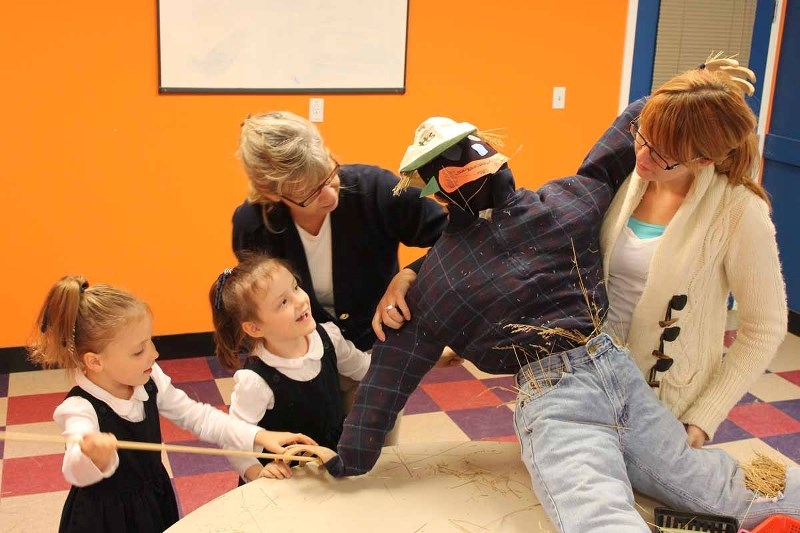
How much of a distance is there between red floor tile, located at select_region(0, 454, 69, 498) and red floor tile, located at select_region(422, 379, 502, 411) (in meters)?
1.52

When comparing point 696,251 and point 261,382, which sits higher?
point 696,251

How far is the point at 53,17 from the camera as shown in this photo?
3.44 m

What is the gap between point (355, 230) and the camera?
2.14 metres

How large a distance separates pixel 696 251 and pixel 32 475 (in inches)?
92.1

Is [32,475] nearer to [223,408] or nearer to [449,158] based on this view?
[223,408]

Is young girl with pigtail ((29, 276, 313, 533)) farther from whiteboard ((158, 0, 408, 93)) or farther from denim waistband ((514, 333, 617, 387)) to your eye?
whiteboard ((158, 0, 408, 93))

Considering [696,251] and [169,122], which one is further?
[169,122]

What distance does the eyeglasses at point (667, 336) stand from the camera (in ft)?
6.00

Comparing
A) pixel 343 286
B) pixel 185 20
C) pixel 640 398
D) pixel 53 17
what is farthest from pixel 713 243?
pixel 53 17

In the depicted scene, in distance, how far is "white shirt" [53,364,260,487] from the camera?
171 centimetres

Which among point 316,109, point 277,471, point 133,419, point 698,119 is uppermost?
point 698,119

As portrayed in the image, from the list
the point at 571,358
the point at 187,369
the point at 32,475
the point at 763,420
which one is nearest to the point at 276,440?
the point at 571,358

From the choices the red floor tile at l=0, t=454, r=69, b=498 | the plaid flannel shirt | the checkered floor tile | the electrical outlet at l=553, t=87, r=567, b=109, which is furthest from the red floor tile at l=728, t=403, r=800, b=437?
the red floor tile at l=0, t=454, r=69, b=498

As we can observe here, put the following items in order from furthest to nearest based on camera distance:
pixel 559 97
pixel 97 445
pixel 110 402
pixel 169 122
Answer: pixel 559 97, pixel 169 122, pixel 110 402, pixel 97 445
